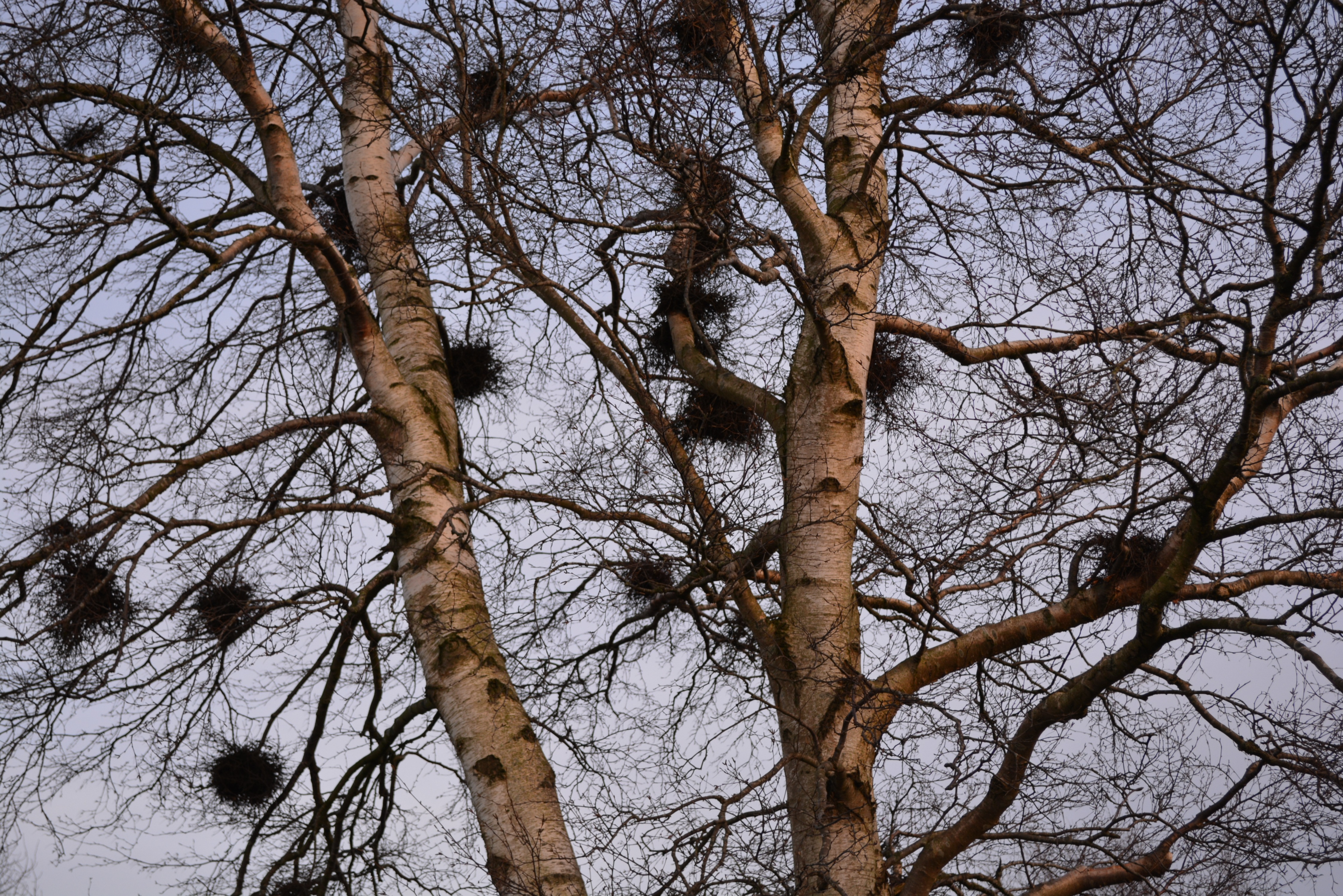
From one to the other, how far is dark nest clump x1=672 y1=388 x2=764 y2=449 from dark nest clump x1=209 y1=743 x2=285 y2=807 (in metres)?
2.47

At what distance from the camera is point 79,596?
4539mm

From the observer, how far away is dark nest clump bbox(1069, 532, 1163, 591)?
4.21m

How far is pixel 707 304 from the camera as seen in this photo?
5961 millimetres

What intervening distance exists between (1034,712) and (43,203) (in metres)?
4.92

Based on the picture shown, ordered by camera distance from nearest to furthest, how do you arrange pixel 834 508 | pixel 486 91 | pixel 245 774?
pixel 834 508 → pixel 245 774 → pixel 486 91

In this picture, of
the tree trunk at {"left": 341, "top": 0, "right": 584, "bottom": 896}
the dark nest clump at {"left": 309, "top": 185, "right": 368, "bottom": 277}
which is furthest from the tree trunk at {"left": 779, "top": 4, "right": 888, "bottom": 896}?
the dark nest clump at {"left": 309, "top": 185, "right": 368, "bottom": 277}

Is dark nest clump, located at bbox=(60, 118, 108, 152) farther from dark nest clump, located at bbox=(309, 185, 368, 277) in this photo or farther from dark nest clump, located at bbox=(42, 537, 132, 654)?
dark nest clump, located at bbox=(42, 537, 132, 654)

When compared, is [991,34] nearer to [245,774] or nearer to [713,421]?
[713,421]

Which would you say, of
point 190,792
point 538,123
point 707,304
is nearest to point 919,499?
point 707,304

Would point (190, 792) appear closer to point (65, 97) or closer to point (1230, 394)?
point (65, 97)

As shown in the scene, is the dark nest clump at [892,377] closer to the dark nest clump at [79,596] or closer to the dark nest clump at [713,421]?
the dark nest clump at [713,421]

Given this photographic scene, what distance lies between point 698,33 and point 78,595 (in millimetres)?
3501

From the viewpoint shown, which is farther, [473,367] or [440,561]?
[473,367]

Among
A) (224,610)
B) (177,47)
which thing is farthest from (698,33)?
(224,610)
